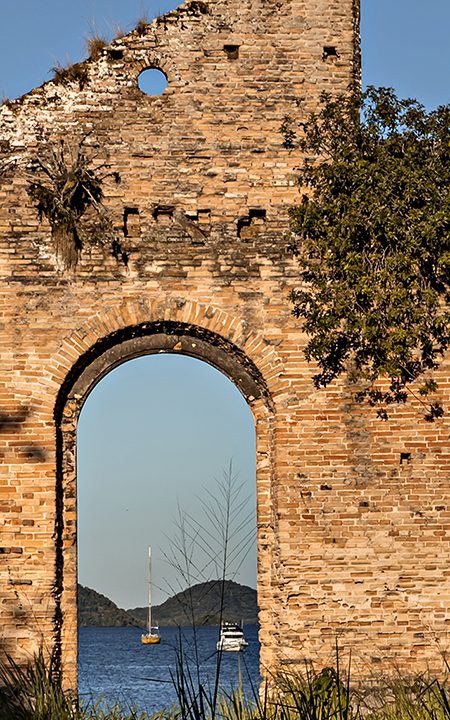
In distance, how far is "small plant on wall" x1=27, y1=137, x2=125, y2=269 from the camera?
10.1 meters

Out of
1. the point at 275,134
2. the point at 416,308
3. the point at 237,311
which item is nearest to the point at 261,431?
the point at 237,311

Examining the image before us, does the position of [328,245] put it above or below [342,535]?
above

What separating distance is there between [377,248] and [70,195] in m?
2.86

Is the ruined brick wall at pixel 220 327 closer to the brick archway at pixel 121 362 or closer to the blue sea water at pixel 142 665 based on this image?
the brick archway at pixel 121 362

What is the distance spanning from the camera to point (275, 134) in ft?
34.0

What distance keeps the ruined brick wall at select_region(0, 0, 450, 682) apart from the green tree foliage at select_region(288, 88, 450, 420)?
0.21m

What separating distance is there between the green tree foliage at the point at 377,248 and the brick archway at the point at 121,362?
2.08 feet

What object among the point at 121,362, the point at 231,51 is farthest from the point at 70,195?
the point at 231,51

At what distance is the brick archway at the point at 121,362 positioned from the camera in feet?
32.2

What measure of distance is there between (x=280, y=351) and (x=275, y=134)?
2088 millimetres

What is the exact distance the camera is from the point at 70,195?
10062 mm

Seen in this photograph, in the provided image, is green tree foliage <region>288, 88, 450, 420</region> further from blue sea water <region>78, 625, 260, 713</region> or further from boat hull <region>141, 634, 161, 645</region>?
blue sea water <region>78, 625, 260, 713</region>

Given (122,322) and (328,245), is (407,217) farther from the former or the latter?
(122,322)

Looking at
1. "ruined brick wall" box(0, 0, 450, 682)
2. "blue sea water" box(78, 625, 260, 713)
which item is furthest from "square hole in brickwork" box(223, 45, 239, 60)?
"blue sea water" box(78, 625, 260, 713)
